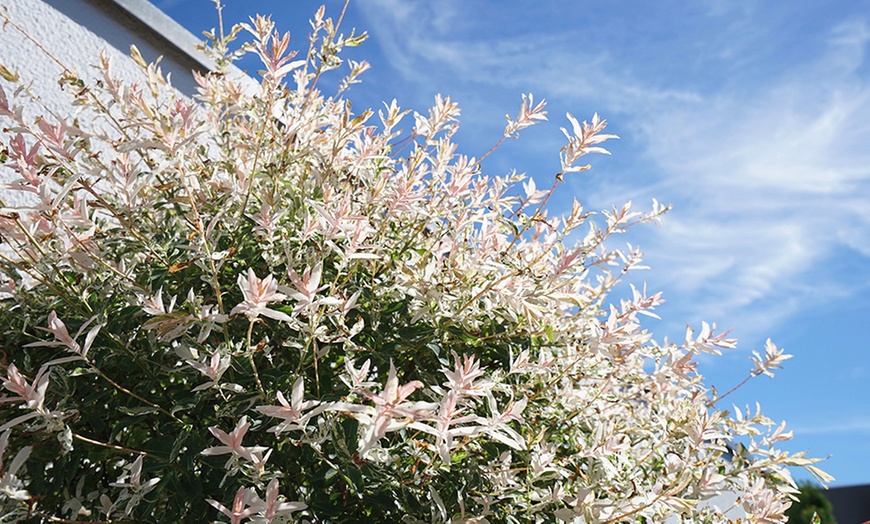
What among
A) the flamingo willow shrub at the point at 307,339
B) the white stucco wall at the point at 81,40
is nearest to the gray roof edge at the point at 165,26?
the white stucco wall at the point at 81,40

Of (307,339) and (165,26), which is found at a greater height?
(165,26)

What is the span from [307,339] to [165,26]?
288cm

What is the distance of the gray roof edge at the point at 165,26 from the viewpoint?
373 cm

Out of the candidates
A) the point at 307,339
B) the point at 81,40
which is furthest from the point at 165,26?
the point at 307,339

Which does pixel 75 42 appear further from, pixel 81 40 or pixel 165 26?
pixel 165 26

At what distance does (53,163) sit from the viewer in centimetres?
194

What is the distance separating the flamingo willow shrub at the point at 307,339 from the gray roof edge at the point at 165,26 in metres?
1.80

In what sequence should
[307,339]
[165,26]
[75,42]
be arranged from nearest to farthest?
[307,339] → [75,42] → [165,26]

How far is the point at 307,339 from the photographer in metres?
1.54

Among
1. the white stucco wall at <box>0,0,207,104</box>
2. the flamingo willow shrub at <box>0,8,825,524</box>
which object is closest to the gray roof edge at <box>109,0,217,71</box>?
the white stucco wall at <box>0,0,207,104</box>

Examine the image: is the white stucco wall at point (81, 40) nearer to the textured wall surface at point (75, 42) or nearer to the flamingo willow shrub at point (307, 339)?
the textured wall surface at point (75, 42)

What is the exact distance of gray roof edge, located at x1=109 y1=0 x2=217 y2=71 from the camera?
373 centimetres

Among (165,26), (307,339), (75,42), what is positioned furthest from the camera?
(165,26)

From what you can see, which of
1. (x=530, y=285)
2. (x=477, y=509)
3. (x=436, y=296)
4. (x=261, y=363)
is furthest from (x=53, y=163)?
(x=477, y=509)
